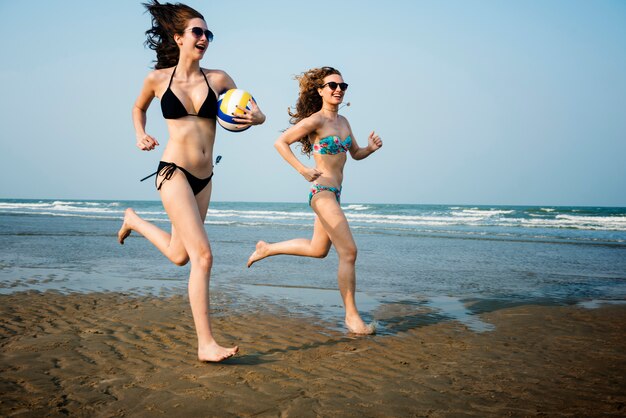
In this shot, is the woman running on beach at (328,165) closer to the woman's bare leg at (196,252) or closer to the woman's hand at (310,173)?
the woman's hand at (310,173)

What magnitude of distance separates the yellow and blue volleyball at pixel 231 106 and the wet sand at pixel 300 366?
1.91 meters

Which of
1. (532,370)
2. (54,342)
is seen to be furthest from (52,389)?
(532,370)

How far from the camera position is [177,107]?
412cm

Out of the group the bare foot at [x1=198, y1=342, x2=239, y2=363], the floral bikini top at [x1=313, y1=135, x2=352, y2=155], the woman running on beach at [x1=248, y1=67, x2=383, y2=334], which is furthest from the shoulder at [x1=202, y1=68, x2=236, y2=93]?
the bare foot at [x1=198, y1=342, x2=239, y2=363]

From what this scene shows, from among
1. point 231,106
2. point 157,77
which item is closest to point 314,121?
point 231,106

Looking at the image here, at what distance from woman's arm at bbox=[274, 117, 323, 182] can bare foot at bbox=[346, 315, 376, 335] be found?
1482 mm

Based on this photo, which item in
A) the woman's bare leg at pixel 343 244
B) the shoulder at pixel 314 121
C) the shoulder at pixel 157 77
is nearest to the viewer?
the shoulder at pixel 157 77

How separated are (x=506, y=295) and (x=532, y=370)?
385 cm

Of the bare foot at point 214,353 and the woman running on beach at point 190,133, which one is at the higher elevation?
the woman running on beach at point 190,133

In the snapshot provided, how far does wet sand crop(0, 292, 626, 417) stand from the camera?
321 cm

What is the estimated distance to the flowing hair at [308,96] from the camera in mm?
5594

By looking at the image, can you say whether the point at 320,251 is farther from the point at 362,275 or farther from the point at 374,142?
the point at 362,275

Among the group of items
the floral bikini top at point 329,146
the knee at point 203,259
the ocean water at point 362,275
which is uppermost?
the floral bikini top at point 329,146

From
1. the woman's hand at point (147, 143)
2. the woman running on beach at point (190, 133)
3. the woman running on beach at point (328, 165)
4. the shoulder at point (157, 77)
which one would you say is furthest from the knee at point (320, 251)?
the shoulder at point (157, 77)
